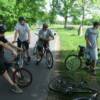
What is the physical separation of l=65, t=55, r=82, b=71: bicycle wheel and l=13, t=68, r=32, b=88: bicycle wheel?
12.0 ft

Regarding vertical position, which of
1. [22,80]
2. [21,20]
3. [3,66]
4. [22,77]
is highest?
[21,20]

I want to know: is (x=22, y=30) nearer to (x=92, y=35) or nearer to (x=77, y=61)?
(x=77, y=61)

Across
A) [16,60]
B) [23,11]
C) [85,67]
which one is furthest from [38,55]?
[23,11]

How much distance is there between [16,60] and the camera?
1095 centimetres

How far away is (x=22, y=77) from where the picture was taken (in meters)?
10.9

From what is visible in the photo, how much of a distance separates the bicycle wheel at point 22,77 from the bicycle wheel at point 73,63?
3.66m

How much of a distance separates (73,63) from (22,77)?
4071 mm

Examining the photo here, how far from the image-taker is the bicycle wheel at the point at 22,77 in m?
10.9

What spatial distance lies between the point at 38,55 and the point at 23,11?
52531mm

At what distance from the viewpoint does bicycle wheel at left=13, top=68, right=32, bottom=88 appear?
1089cm

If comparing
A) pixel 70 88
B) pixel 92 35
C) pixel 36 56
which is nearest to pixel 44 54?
pixel 36 56

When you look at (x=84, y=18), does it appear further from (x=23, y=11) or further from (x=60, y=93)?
(x=60, y=93)

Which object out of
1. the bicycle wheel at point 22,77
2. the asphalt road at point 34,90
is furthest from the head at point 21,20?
the bicycle wheel at point 22,77

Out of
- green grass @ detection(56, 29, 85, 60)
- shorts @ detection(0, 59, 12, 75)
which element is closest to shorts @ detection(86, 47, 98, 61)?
shorts @ detection(0, 59, 12, 75)
